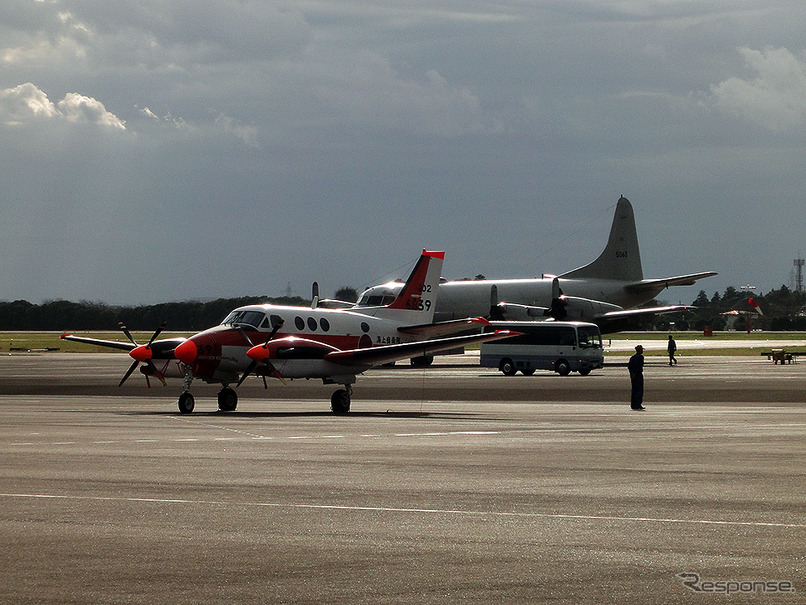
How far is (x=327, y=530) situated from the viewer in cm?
1120

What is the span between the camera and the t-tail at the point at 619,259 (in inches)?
3824

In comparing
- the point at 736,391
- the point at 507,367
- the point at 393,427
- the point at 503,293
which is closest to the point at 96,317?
the point at 503,293

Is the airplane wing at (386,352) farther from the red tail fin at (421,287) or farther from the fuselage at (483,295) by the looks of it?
the fuselage at (483,295)

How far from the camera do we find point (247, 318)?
3397 cm

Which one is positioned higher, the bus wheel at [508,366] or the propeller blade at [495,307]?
the propeller blade at [495,307]

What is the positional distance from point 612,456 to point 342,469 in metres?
4.88

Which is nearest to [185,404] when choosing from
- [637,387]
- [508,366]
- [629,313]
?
[637,387]

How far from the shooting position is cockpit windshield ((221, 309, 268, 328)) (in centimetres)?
3378

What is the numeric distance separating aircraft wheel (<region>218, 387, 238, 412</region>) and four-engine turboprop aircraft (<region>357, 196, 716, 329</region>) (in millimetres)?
A: 36159

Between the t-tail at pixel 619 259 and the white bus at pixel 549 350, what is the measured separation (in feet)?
103

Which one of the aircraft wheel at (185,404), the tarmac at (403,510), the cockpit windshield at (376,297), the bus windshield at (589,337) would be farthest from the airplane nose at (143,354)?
the cockpit windshield at (376,297)

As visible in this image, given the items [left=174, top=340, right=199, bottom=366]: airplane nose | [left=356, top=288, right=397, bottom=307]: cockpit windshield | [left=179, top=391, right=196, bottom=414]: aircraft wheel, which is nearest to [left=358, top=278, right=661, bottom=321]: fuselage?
[left=356, top=288, right=397, bottom=307]: cockpit windshield

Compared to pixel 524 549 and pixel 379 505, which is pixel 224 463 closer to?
pixel 379 505

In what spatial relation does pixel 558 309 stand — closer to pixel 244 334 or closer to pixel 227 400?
pixel 244 334
